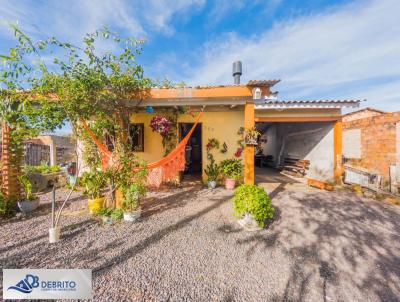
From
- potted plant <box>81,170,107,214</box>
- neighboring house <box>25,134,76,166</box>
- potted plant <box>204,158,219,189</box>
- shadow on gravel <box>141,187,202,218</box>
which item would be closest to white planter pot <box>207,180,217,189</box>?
potted plant <box>204,158,219,189</box>

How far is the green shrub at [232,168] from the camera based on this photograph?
15.3 feet

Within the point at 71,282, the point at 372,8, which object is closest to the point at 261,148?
the point at 372,8

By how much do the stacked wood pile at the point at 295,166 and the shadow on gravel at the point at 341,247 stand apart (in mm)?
2550

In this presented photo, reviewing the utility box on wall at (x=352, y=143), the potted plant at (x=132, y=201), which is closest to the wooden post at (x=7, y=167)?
the potted plant at (x=132, y=201)

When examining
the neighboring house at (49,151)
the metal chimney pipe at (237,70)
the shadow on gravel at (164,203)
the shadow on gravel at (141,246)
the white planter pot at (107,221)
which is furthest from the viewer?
the neighboring house at (49,151)

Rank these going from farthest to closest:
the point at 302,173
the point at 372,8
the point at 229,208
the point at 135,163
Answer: the point at 302,173, the point at 372,8, the point at 229,208, the point at 135,163

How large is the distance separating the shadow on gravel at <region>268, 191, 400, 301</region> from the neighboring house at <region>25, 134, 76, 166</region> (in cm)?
633

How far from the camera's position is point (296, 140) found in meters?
6.83

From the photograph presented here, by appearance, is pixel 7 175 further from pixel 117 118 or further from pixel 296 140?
pixel 296 140

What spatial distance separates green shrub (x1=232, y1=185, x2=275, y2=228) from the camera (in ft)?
8.30

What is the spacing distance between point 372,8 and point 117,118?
576 centimetres

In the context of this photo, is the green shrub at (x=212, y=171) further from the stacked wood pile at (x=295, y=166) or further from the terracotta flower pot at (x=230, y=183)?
the stacked wood pile at (x=295, y=166)

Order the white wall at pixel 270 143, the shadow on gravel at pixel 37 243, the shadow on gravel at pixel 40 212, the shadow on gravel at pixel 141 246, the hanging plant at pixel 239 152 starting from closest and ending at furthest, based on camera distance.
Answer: the shadow on gravel at pixel 141 246 → the shadow on gravel at pixel 37 243 → the shadow on gravel at pixel 40 212 → the hanging plant at pixel 239 152 → the white wall at pixel 270 143

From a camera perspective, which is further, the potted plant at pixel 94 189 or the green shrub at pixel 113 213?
the potted plant at pixel 94 189
